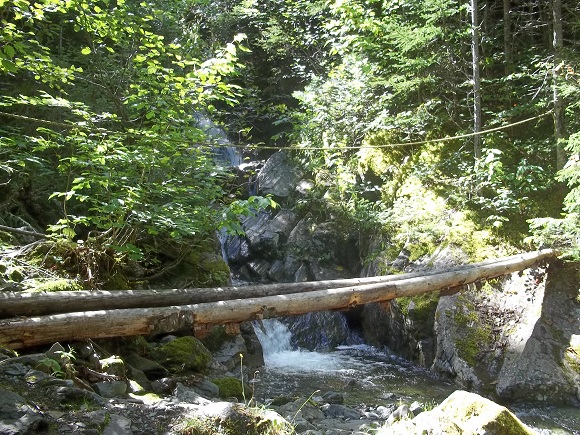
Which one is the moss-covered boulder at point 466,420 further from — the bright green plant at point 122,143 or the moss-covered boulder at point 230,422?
the bright green plant at point 122,143

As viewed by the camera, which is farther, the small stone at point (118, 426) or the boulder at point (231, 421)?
the boulder at point (231, 421)

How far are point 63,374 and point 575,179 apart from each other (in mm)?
6842

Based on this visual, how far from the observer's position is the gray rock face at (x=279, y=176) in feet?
46.9

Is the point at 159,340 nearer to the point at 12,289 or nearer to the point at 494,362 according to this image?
the point at 12,289

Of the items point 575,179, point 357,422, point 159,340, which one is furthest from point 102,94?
point 575,179

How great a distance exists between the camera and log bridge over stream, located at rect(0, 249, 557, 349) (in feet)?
14.7

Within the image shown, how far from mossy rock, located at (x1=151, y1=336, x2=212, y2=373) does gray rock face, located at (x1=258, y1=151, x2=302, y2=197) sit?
27.0 feet

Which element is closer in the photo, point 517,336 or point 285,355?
point 517,336

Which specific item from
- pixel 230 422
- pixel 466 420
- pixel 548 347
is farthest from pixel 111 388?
pixel 548 347

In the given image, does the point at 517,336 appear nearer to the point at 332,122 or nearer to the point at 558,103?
the point at 558,103

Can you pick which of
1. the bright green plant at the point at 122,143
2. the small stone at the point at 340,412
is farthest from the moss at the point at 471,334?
the bright green plant at the point at 122,143

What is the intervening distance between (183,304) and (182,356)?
0.78 meters

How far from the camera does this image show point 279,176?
1484 cm

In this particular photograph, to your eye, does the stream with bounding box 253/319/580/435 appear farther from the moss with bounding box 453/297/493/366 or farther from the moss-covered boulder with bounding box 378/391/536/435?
the moss-covered boulder with bounding box 378/391/536/435
